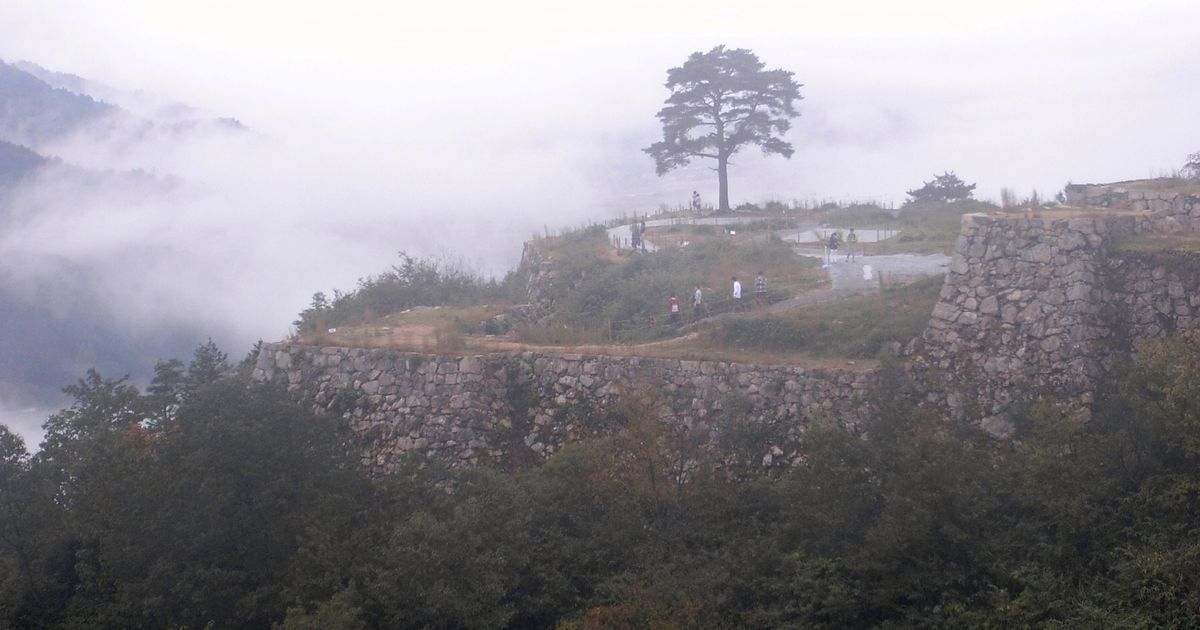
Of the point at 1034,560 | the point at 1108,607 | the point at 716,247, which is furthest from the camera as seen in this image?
the point at 716,247

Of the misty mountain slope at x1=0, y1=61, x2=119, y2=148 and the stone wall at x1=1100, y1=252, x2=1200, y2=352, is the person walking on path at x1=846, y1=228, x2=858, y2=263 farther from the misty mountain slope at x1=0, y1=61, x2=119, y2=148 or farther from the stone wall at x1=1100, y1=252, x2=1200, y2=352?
the misty mountain slope at x1=0, y1=61, x2=119, y2=148

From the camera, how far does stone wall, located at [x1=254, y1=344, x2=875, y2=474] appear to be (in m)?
16.0

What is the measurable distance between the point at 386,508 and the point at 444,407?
339 centimetres

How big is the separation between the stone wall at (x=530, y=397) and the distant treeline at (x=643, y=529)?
0.74 meters

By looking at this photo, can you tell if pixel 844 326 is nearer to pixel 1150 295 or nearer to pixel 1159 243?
pixel 1150 295

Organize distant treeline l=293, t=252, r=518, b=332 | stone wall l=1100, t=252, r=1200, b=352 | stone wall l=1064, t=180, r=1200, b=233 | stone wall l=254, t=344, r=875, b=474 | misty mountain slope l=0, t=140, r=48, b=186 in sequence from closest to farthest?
stone wall l=1100, t=252, r=1200, b=352
stone wall l=1064, t=180, r=1200, b=233
stone wall l=254, t=344, r=875, b=474
distant treeline l=293, t=252, r=518, b=332
misty mountain slope l=0, t=140, r=48, b=186

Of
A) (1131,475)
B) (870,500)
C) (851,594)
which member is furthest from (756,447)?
(1131,475)

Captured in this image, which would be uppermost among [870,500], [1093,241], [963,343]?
[1093,241]

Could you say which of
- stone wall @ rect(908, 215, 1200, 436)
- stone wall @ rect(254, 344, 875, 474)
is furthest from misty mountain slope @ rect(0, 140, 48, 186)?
stone wall @ rect(908, 215, 1200, 436)

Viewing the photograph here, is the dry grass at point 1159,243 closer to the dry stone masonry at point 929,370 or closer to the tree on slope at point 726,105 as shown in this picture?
the dry stone masonry at point 929,370

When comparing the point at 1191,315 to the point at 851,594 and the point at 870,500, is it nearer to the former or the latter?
the point at 870,500

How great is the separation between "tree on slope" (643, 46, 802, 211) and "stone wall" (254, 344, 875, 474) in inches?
618

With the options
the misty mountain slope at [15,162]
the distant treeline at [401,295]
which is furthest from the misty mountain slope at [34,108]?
the distant treeline at [401,295]

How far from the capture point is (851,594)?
1152 cm
